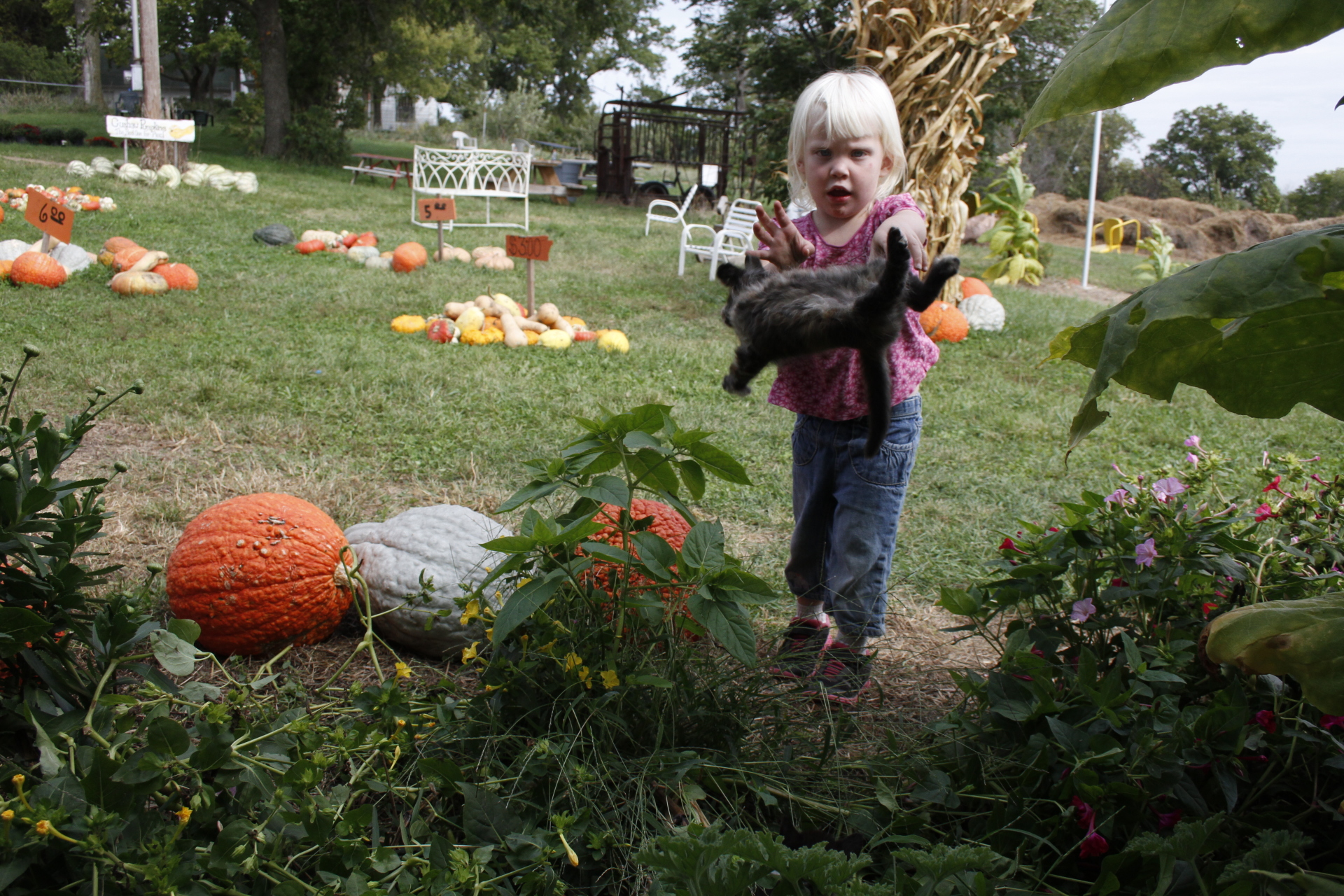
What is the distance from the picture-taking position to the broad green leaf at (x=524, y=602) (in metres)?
1.46

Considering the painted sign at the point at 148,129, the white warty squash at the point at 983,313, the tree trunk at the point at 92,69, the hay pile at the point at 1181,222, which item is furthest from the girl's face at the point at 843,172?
the tree trunk at the point at 92,69

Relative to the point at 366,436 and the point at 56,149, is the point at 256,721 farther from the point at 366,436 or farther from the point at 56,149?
the point at 56,149

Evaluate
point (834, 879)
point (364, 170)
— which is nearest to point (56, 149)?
point (364, 170)

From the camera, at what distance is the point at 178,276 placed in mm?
6777

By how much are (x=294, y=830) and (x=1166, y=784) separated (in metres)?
1.38

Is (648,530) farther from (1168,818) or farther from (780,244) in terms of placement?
(1168,818)

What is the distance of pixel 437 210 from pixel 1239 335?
7945 mm

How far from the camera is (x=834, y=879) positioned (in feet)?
3.38

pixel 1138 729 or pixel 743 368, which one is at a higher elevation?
pixel 743 368

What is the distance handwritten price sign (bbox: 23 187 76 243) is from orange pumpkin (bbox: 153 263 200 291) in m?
0.86

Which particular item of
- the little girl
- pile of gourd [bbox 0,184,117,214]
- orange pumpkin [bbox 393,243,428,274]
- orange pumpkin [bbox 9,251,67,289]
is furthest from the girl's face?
pile of gourd [bbox 0,184,117,214]

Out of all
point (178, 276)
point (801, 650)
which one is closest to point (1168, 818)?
point (801, 650)

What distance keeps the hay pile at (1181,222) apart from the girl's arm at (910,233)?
646 inches

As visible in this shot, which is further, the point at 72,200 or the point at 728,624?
the point at 72,200
